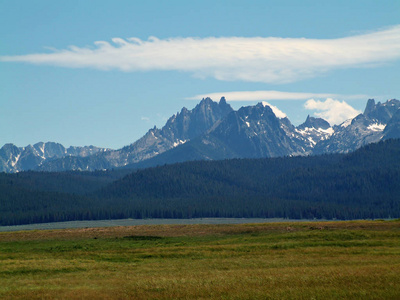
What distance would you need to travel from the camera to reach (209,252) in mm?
68188

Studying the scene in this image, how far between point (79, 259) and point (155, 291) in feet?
86.5

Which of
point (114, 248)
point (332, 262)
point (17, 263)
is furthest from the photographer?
point (114, 248)

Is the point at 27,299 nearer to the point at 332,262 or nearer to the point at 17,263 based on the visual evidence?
the point at 17,263

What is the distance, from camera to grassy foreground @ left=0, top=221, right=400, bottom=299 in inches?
1545

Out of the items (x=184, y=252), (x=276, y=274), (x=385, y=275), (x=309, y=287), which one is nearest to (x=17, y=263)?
→ (x=184, y=252)

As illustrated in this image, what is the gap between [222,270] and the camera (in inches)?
2036

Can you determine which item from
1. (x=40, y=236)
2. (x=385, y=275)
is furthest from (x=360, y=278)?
(x=40, y=236)

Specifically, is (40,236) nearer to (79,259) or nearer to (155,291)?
(79,259)

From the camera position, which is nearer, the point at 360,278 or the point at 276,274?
the point at 360,278

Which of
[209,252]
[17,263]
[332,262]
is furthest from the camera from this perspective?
[209,252]

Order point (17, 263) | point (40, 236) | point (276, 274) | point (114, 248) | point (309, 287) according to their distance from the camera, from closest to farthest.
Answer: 1. point (309, 287)
2. point (276, 274)
3. point (17, 263)
4. point (114, 248)
5. point (40, 236)

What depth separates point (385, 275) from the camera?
4178cm

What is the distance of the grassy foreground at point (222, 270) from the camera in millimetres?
39250

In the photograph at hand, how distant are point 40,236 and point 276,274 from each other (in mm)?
78511
